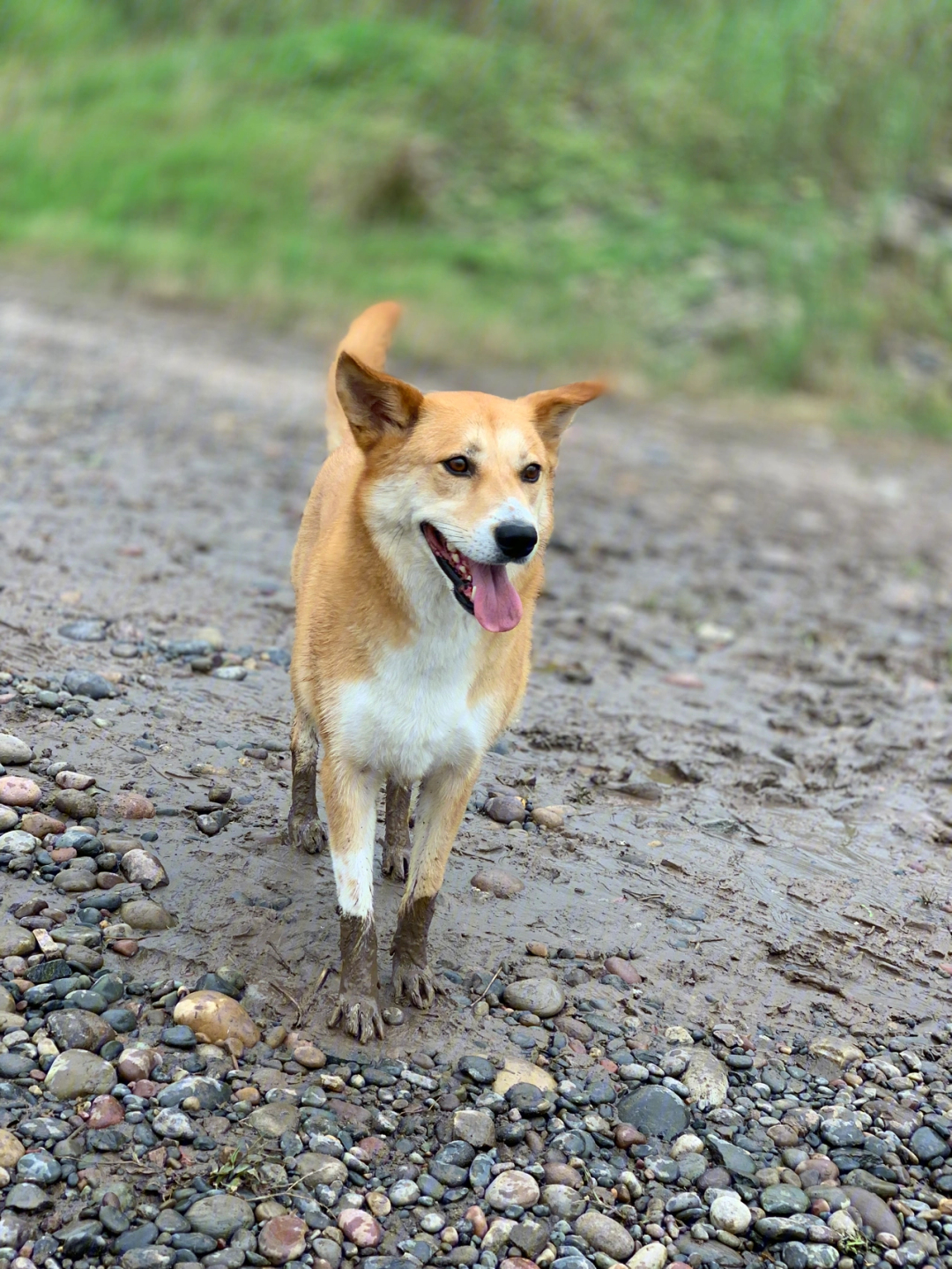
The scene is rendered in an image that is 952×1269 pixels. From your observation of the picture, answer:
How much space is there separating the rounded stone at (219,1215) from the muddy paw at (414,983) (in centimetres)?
84

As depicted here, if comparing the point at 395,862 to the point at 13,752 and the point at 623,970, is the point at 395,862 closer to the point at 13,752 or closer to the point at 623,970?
the point at 623,970

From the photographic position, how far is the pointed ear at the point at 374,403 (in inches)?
133

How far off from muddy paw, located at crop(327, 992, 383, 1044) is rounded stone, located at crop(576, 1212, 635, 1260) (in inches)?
28.9

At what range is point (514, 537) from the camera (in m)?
3.19

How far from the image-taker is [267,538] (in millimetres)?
7012

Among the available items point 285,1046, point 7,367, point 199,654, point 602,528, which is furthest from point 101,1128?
point 7,367

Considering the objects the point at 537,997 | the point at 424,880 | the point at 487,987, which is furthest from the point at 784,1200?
the point at 424,880

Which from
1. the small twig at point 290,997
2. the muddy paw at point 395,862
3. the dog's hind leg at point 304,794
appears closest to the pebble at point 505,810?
the muddy paw at point 395,862

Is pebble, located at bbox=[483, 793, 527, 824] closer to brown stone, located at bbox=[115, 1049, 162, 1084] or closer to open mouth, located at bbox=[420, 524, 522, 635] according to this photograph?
open mouth, located at bbox=[420, 524, 522, 635]

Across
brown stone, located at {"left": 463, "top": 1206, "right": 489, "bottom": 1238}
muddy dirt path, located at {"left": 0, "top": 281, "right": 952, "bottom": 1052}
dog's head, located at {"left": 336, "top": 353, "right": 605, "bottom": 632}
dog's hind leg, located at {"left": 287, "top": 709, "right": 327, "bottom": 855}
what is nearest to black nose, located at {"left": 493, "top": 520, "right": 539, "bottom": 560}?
dog's head, located at {"left": 336, "top": 353, "right": 605, "bottom": 632}

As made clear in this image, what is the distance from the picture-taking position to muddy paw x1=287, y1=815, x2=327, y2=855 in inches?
162

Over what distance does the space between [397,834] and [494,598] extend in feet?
3.87

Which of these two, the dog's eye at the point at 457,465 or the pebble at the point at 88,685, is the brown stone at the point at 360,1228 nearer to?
the dog's eye at the point at 457,465

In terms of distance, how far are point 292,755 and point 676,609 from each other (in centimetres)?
339
